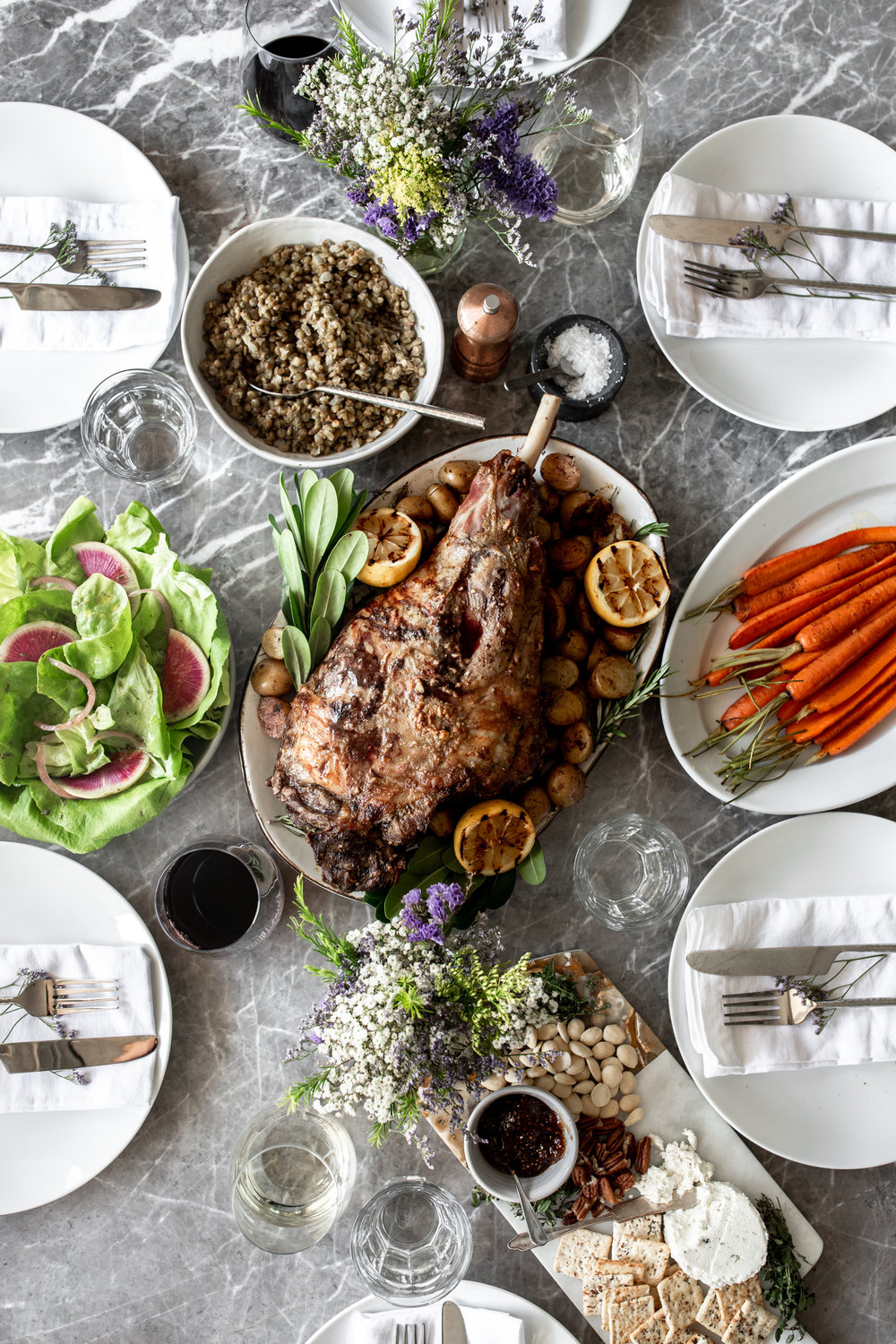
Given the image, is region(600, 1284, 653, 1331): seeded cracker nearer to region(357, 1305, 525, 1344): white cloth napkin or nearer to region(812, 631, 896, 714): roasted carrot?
region(357, 1305, 525, 1344): white cloth napkin

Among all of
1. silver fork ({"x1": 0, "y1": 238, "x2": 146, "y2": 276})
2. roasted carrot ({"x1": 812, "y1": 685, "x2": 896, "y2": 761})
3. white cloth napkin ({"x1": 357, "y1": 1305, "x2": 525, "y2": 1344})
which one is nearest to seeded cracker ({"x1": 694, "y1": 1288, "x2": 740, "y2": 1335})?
white cloth napkin ({"x1": 357, "y1": 1305, "x2": 525, "y2": 1344})

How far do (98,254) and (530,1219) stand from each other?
231 centimetres

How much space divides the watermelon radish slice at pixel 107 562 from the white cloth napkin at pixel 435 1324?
170 cm

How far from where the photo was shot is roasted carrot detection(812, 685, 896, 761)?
219 centimetres

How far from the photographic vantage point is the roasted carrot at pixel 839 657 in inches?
85.2

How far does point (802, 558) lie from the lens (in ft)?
7.27

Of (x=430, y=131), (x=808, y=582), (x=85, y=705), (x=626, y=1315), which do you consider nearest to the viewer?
(x=430, y=131)

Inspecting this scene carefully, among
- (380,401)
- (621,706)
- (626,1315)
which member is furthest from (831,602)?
(626,1315)

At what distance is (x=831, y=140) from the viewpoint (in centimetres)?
227

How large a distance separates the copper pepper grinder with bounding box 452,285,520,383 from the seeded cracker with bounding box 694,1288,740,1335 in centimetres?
214

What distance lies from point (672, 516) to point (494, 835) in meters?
0.92

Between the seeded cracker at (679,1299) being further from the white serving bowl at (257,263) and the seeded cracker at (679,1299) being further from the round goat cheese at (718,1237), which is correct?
the white serving bowl at (257,263)

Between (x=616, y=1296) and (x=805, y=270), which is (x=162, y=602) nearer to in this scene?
(x=805, y=270)

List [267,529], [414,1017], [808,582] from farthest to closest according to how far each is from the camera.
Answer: [267,529]
[808,582]
[414,1017]
